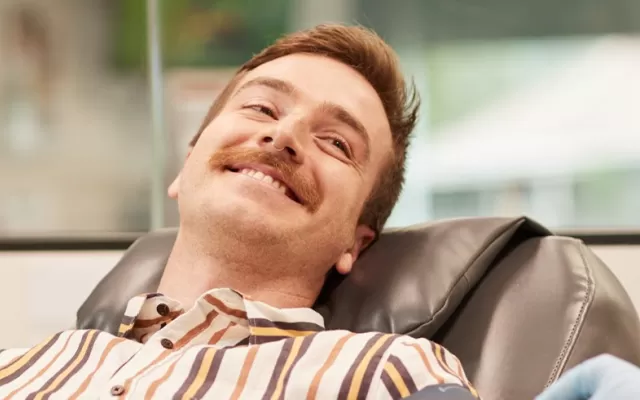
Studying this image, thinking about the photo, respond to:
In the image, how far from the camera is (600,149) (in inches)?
103

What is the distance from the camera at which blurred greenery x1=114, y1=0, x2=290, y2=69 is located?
2.77m

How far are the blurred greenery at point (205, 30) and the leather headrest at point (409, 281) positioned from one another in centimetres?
152

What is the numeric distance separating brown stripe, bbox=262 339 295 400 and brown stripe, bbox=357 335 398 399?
12 cm

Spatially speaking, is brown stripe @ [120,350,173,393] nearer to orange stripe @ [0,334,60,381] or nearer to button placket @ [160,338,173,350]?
button placket @ [160,338,173,350]

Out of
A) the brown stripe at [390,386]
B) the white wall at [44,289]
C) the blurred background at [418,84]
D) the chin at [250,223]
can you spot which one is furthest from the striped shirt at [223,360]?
the blurred background at [418,84]

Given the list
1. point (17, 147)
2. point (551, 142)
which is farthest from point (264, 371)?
point (17, 147)

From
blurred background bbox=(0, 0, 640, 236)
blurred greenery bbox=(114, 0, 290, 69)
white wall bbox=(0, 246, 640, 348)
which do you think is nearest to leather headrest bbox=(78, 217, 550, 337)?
white wall bbox=(0, 246, 640, 348)

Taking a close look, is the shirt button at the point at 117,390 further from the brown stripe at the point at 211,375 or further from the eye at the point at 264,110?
the eye at the point at 264,110

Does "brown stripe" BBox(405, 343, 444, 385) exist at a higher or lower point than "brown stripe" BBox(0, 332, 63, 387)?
higher

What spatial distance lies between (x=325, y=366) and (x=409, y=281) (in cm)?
32

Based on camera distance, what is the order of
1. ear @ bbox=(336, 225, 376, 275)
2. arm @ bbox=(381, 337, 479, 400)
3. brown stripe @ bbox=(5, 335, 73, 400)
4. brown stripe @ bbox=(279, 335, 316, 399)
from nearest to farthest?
arm @ bbox=(381, 337, 479, 400), brown stripe @ bbox=(279, 335, 316, 399), brown stripe @ bbox=(5, 335, 73, 400), ear @ bbox=(336, 225, 376, 275)

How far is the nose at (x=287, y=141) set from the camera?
3.96 ft

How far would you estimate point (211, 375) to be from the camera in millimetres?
954

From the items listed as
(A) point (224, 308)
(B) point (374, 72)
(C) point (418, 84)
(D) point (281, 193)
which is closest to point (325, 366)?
(A) point (224, 308)
